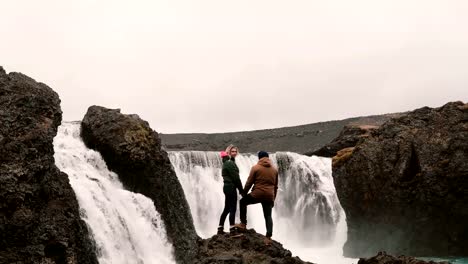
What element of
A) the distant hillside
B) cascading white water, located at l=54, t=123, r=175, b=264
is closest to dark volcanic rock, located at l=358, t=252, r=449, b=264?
cascading white water, located at l=54, t=123, r=175, b=264

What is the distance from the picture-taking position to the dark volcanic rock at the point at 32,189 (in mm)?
14219

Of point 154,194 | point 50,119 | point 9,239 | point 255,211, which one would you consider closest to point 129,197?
point 154,194

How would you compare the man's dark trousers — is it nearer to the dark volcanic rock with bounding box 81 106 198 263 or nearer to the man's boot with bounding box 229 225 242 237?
the man's boot with bounding box 229 225 242 237

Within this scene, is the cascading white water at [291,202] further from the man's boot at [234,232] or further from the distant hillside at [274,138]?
the distant hillside at [274,138]

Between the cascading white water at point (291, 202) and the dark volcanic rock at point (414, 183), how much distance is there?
7.02 m

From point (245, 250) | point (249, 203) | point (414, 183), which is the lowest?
point (245, 250)

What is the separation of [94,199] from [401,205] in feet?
50.7

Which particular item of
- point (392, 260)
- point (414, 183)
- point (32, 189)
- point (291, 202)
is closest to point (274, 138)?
Answer: point (291, 202)

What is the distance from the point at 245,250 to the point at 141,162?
14.2 meters

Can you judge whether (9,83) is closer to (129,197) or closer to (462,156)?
(129,197)

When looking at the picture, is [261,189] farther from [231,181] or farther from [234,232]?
[234,232]

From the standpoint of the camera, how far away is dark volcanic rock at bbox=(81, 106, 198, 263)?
25.6m

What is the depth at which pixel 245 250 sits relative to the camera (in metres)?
12.3

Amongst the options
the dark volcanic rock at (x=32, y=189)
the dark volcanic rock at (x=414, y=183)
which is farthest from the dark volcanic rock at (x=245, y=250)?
the dark volcanic rock at (x=414, y=183)
